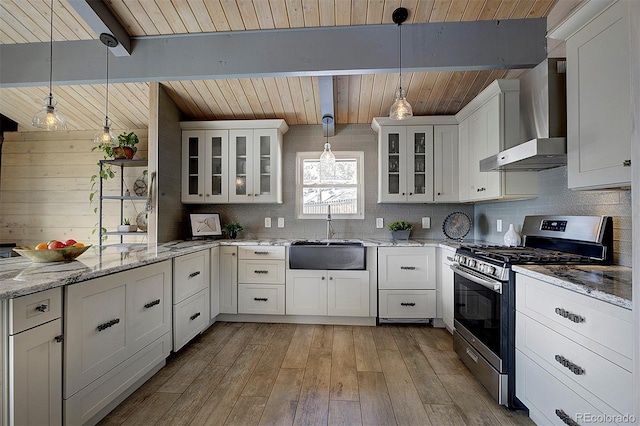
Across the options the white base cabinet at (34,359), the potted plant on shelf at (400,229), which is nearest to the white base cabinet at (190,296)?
the white base cabinet at (34,359)

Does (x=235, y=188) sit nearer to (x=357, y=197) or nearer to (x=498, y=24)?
(x=357, y=197)

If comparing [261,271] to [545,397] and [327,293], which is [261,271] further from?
[545,397]

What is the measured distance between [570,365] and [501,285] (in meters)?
0.51

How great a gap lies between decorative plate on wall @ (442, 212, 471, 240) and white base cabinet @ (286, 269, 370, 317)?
115 centimetres

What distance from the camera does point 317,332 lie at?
283cm

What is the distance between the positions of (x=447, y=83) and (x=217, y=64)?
224 centimetres

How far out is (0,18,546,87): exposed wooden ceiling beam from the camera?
239 centimetres

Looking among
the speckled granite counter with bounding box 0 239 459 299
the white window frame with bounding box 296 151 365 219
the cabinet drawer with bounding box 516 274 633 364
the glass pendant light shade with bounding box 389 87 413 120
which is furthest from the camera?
the white window frame with bounding box 296 151 365 219

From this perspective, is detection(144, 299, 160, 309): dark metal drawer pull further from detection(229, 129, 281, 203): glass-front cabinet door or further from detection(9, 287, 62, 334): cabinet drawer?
detection(229, 129, 281, 203): glass-front cabinet door

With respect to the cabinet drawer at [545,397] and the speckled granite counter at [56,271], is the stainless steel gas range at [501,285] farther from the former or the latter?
the speckled granite counter at [56,271]

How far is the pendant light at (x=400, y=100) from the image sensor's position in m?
2.12

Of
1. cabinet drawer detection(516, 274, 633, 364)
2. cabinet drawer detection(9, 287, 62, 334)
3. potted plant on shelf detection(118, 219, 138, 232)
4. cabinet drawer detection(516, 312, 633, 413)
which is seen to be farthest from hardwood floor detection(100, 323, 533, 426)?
potted plant on shelf detection(118, 219, 138, 232)

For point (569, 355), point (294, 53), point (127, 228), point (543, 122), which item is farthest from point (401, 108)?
point (127, 228)

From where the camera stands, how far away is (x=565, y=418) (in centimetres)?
130
